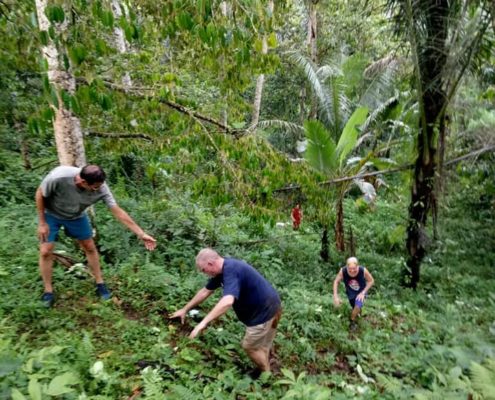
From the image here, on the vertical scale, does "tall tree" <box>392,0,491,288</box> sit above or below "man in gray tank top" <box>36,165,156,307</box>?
above

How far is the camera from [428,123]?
25.7 ft

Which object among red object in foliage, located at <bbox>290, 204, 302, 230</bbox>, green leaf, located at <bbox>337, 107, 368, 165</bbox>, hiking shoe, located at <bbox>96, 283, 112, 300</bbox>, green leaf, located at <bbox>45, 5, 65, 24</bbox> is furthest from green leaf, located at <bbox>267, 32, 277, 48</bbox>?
green leaf, located at <bbox>337, 107, 368, 165</bbox>

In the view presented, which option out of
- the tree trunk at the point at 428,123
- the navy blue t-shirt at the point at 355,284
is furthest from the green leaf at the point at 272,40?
the tree trunk at the point at 428,123

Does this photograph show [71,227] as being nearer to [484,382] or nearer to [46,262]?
[46,262]

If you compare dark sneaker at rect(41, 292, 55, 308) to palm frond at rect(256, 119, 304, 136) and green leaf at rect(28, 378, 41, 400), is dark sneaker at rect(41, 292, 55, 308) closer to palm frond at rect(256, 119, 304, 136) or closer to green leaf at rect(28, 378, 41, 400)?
green leaf at rect(28, 378, 41, 400)

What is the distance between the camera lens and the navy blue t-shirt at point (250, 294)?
446cm

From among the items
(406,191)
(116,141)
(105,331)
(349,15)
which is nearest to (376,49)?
(349,15)

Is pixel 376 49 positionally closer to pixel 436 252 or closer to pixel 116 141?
pixel 436 252

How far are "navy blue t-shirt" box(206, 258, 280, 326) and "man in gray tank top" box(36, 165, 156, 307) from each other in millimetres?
966

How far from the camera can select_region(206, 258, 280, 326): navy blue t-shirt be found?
4457 millimetres

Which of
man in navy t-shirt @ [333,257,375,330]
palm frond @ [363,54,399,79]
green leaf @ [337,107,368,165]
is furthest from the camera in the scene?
palm frond @ [363,54,399,79]

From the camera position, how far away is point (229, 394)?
4.13 m

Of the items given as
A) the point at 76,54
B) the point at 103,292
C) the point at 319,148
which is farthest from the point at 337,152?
the point at 76,54

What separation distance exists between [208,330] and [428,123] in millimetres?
5386
